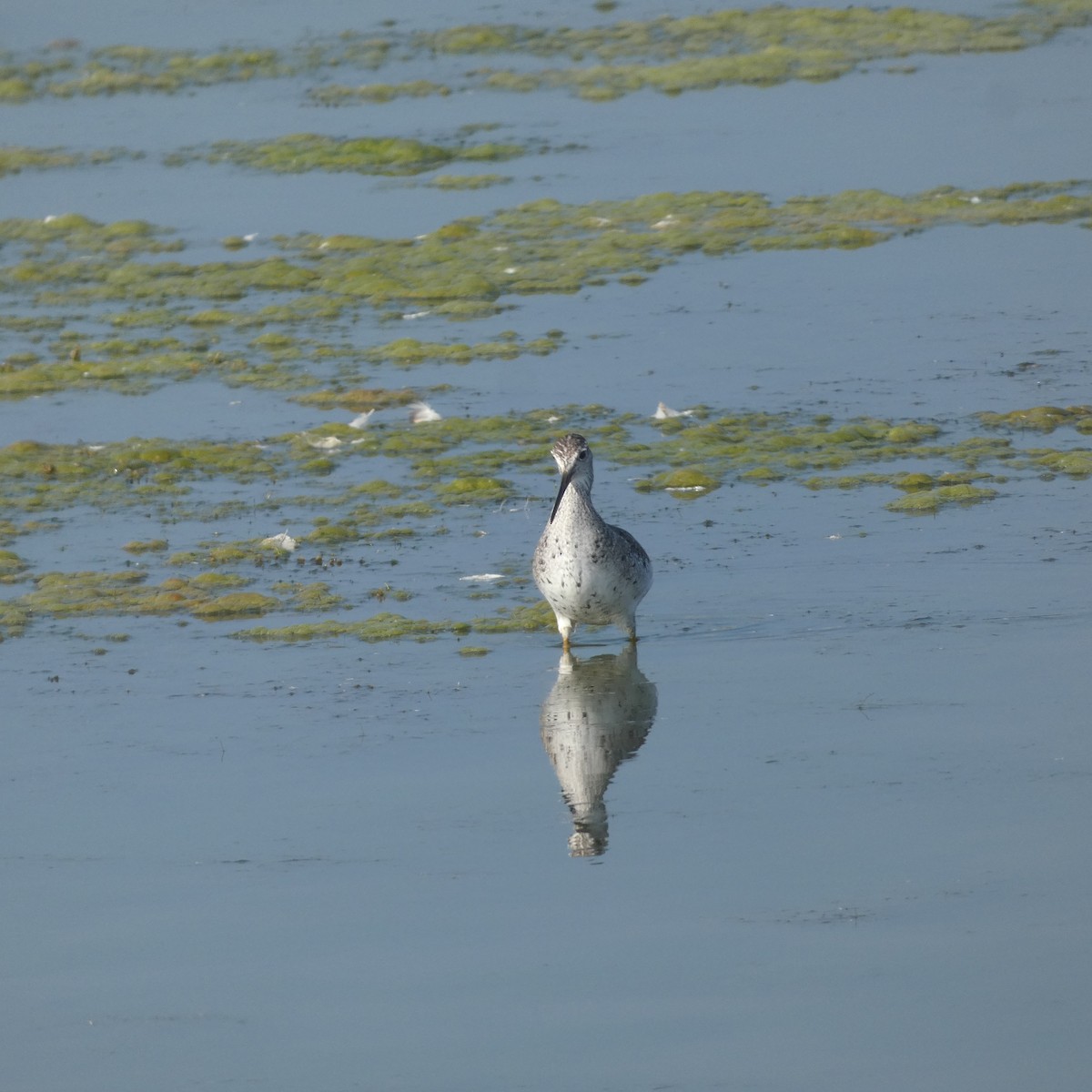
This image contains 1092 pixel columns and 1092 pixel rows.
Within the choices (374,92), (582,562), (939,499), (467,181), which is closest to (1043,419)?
(939,499)

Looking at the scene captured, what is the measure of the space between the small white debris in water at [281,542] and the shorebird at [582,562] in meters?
1.77

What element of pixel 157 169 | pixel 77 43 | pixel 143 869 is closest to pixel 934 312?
pixel 143 869

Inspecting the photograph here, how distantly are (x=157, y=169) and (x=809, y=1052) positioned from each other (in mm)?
16795

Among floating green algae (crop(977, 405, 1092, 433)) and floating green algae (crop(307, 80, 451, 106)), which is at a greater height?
floating green algae (crop(307, 80, 451, 106))

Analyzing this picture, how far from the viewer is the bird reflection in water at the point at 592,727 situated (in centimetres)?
711

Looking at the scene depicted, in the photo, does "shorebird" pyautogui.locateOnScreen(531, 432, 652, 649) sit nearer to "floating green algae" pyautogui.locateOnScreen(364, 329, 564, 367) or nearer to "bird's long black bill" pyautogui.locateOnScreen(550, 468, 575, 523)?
"bird's long black bill" pyautogui.locateOnScreen(550, 468, 575, 523)

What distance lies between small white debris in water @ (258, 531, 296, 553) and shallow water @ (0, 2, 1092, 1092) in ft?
1.07

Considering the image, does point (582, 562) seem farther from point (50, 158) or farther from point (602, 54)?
point (602, 54)

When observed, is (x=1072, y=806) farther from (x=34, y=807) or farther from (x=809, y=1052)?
(x=34, y=807)

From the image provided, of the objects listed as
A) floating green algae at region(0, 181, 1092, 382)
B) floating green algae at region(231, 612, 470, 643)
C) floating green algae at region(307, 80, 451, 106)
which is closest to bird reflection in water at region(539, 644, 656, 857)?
floating green algae at region(231, 612, 470, 643)

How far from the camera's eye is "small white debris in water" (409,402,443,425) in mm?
12453

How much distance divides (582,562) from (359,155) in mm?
12239

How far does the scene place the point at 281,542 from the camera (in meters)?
10.3

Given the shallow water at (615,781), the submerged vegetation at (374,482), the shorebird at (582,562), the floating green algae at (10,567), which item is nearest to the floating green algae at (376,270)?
the shallow water at (615,781)
